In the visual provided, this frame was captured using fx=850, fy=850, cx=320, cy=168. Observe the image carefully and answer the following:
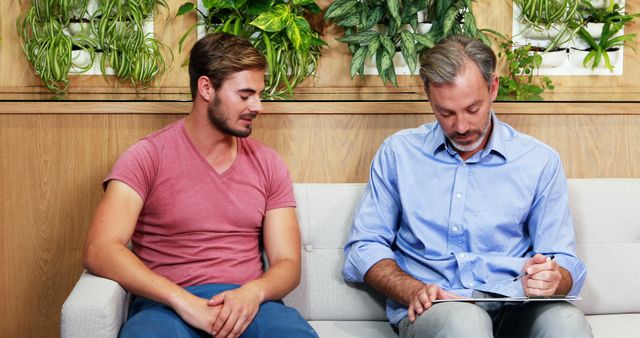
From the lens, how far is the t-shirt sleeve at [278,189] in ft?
7.70

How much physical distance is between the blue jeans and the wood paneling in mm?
618

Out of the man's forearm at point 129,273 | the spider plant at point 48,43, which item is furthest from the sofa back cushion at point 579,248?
the spider plant at point 48,43

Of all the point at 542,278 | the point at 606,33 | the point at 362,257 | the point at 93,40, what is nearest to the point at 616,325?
the point at 542,278

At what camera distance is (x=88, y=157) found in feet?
8.77

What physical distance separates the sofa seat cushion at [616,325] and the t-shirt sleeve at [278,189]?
0.90 metres

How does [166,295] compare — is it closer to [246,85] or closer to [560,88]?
[246,85]

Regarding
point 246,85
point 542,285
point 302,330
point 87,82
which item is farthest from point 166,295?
point 87,82

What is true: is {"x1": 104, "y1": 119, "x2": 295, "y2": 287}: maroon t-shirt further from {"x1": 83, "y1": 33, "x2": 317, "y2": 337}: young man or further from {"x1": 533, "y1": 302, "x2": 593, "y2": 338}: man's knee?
{"x1": 533, "y1": 302, "x2": 593, "y2": 338}: man's knee

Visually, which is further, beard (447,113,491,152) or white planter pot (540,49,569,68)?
white planter pot (540,49,569,68)

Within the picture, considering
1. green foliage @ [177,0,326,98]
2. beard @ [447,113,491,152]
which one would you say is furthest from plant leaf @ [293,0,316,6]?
beard @ [447,113,491,152]

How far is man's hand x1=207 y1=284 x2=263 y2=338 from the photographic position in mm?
2049

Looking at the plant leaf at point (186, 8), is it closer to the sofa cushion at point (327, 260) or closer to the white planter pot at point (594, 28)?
the sofa cushion at point (327, 260)

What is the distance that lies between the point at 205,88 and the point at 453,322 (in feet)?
3.02

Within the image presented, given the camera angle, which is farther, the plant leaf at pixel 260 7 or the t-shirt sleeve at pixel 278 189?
the plant leaf at pixel 260 7
